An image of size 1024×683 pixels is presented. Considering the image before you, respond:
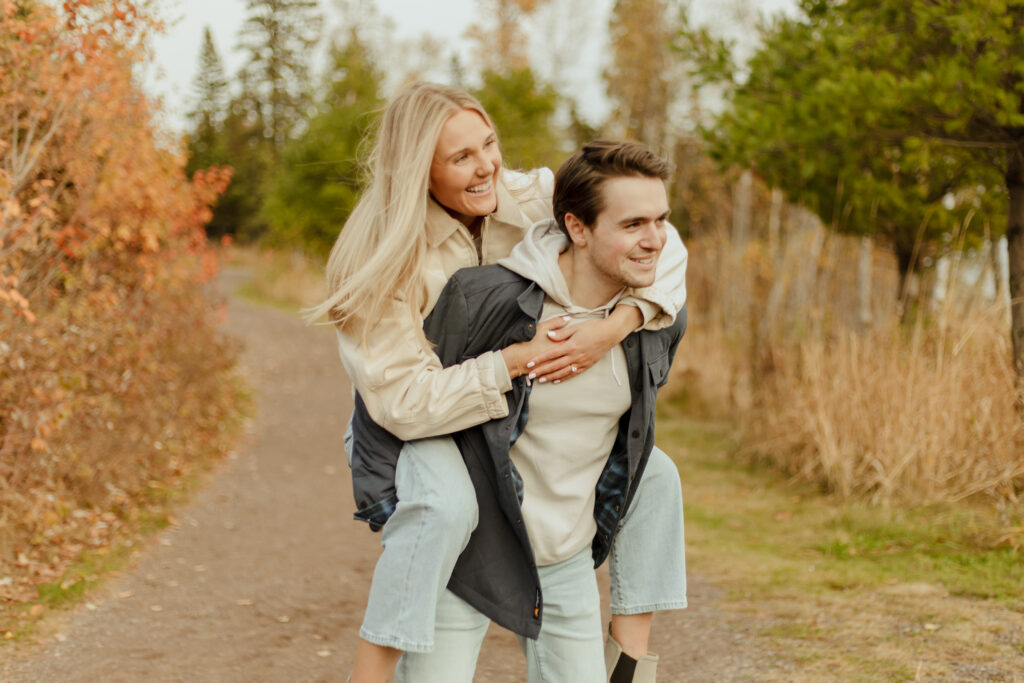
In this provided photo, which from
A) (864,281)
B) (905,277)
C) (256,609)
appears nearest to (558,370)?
(256,609)

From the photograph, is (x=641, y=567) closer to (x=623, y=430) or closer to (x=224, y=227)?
(x=623, y=430)

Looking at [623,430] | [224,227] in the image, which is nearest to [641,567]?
[623,430]

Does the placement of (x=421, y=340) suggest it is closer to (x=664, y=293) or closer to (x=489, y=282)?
(x=489, y=282)

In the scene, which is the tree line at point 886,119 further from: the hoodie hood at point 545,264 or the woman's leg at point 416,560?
the woman's leg at point 416,560

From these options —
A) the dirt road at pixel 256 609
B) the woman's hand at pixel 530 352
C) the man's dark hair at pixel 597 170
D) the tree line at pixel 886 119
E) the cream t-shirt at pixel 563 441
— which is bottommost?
the dirt road at pixel 256 609

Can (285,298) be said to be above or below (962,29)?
below

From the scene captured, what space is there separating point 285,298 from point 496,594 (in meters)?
20.1

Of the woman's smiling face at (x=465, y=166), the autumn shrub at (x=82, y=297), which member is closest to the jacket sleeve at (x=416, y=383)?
the woman's smiling face at (x=465, y=166)

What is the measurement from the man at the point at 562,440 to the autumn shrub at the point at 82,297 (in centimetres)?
260

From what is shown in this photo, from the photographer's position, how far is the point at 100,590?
484cm

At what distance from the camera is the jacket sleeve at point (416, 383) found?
8.07 feet

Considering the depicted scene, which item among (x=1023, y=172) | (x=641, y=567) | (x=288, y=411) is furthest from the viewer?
(x=288, y=411)

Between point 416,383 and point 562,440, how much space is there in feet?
1.48

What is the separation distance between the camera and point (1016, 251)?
5.59 meters
